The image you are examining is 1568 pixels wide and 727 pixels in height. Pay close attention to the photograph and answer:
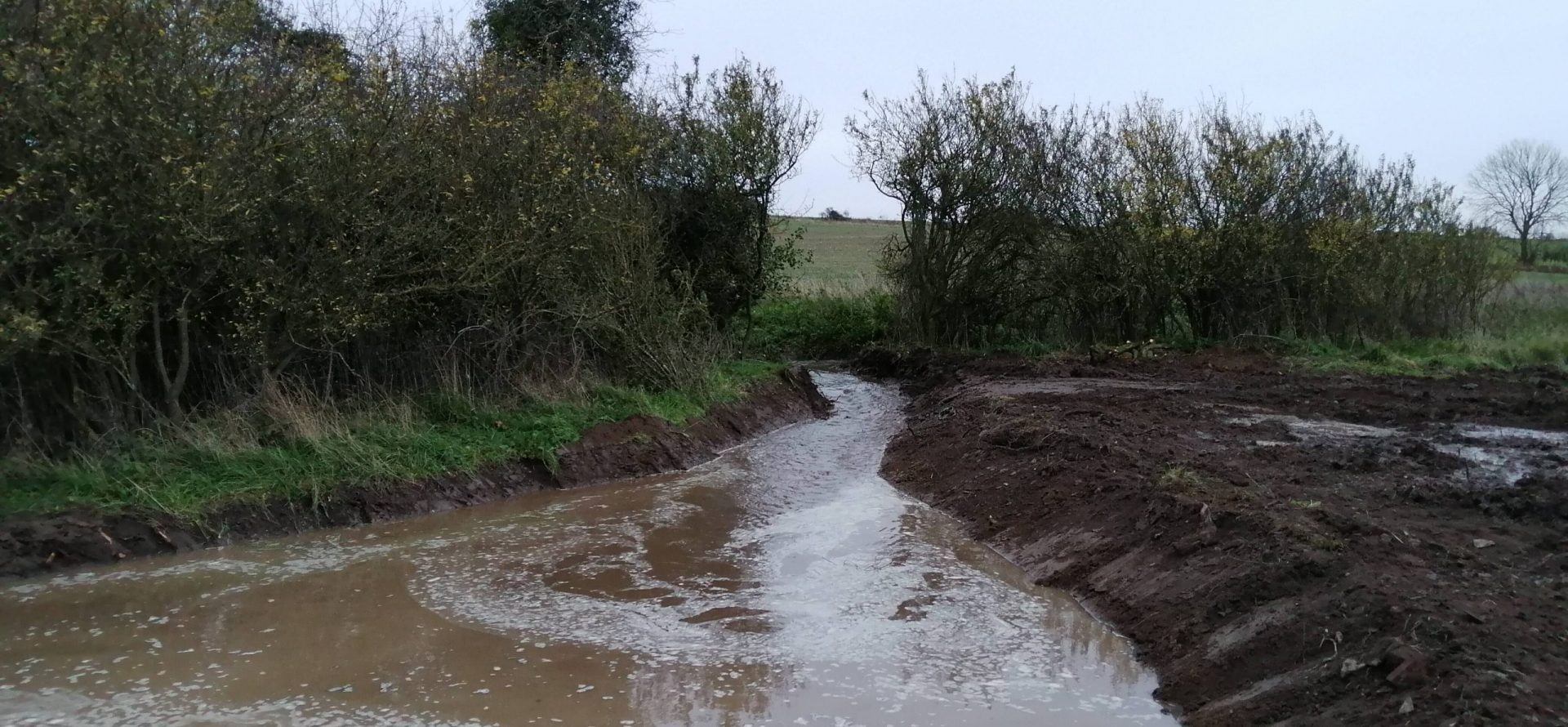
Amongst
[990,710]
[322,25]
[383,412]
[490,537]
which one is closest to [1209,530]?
[990,710]

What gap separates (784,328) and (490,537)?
591 inches

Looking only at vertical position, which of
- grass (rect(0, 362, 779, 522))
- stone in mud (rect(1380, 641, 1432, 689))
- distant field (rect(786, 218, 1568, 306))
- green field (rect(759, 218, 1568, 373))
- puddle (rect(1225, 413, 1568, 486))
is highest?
distant field (rect(786, 218, 1568, 306))

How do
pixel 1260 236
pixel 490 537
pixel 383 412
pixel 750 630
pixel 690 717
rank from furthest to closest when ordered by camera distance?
pixel 1260 236 < pixel 383 412 < pixel 490 537 < pixel 750 630 < pixel 690 717

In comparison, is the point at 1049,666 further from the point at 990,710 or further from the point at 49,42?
the point at 49,42

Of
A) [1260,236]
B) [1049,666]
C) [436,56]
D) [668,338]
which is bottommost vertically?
[1049,666]

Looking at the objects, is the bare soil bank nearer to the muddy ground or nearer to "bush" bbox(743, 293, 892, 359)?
the muddy ground

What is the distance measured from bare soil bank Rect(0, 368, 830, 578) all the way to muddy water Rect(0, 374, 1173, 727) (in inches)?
10.0

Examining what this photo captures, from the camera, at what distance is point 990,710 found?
550cm

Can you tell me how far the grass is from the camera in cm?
870

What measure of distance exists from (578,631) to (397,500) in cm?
393

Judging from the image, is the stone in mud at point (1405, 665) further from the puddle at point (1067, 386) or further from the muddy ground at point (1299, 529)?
the puddle at point (1067, 386)

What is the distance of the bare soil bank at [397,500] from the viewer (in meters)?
8.06

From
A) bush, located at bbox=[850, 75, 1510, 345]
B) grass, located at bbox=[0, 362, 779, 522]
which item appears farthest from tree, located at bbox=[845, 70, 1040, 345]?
grass, located at bbox=[0, 362, 779, 522]

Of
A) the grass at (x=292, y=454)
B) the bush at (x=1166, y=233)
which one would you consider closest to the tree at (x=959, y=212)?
the bush at (x=1166, y=233)
